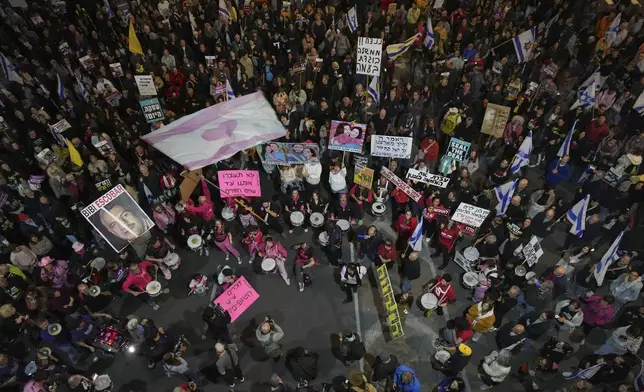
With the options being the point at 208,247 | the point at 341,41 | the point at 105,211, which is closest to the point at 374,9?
the point at 341,41

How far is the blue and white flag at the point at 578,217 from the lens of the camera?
39.6 feet

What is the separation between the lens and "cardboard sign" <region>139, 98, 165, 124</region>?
1529 centimetres

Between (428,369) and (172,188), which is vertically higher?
(172,188)

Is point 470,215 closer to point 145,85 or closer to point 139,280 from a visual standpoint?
point 139,280

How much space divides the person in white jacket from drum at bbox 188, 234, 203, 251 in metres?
8.60

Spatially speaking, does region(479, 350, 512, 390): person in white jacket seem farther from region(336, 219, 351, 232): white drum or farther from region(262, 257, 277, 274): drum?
region(262, 257, 277, 274): drum

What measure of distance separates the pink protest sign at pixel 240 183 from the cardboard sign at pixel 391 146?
391 centimetres

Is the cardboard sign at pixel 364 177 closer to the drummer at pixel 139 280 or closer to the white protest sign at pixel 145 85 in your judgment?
the drummer at pixel 139 280

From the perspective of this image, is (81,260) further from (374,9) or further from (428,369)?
(374,9)

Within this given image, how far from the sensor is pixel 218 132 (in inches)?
523

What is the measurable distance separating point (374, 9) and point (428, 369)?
1782 cm

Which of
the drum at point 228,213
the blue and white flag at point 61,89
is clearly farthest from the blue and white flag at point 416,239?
the blue and white flag at point 61,89

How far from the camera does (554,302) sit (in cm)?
1216

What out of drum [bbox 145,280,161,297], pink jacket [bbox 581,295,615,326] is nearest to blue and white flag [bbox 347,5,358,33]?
drum [bbox 145,280,161,297]
